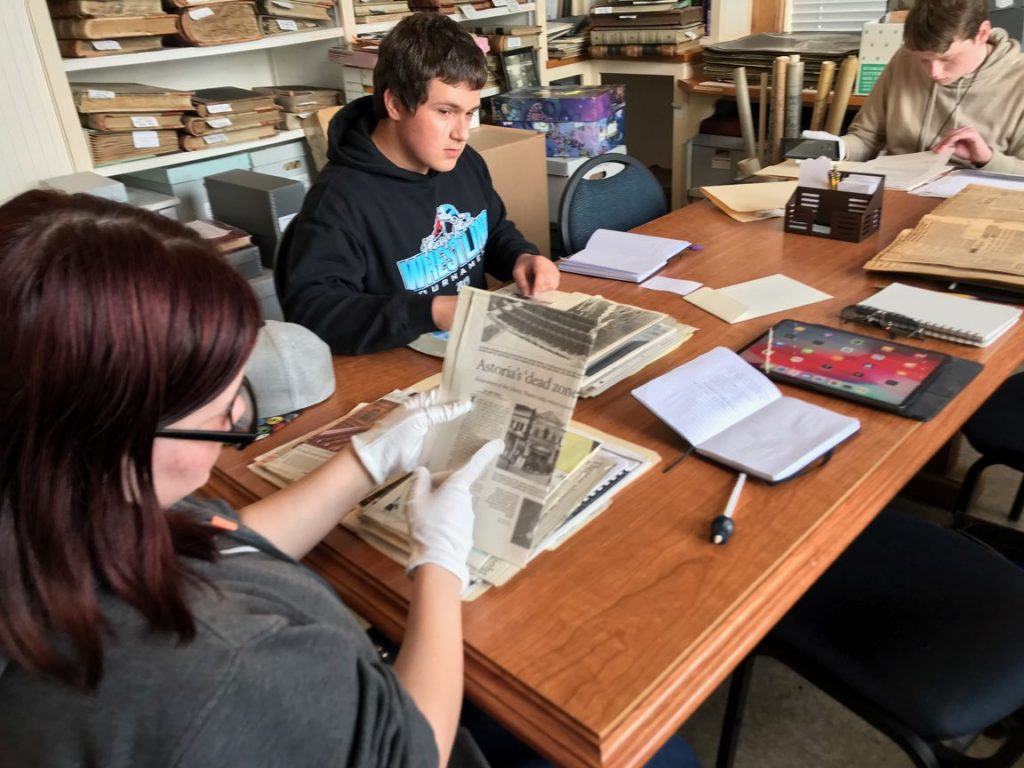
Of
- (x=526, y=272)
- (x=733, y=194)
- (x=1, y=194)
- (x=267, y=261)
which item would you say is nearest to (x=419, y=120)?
(x=526, y=272)

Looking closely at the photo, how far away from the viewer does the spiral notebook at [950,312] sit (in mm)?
1274

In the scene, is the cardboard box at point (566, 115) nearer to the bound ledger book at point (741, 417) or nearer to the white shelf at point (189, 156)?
the white shelf at point (189, 156)

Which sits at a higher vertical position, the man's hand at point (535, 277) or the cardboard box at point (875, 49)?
the cardboard box at point (875, 49)

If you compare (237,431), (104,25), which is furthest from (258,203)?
(237,431)

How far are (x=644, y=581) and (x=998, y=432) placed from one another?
3.54ft

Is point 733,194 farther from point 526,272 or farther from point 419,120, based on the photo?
point 419,120

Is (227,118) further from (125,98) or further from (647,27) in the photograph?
(647,27)

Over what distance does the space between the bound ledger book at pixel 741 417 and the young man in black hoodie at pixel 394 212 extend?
0.43m

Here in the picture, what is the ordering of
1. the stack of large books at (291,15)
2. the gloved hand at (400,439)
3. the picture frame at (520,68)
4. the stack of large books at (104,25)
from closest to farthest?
the gloved hand at (400,439) < the stack of large books at (104,25) < the stack of large books at (291,15) < the picture frame at (520,68)

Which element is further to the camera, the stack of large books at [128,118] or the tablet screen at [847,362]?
the stack of large books at [128,118]

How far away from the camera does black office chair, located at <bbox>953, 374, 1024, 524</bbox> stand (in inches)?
60.0

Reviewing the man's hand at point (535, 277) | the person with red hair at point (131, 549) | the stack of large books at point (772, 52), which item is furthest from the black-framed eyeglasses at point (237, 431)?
the stack of large books at point (772, 52)

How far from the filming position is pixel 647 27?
340cm

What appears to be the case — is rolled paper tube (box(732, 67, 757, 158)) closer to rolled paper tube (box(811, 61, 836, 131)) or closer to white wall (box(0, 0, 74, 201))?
rolled paper tube (box(811, 61, 836, 131))
